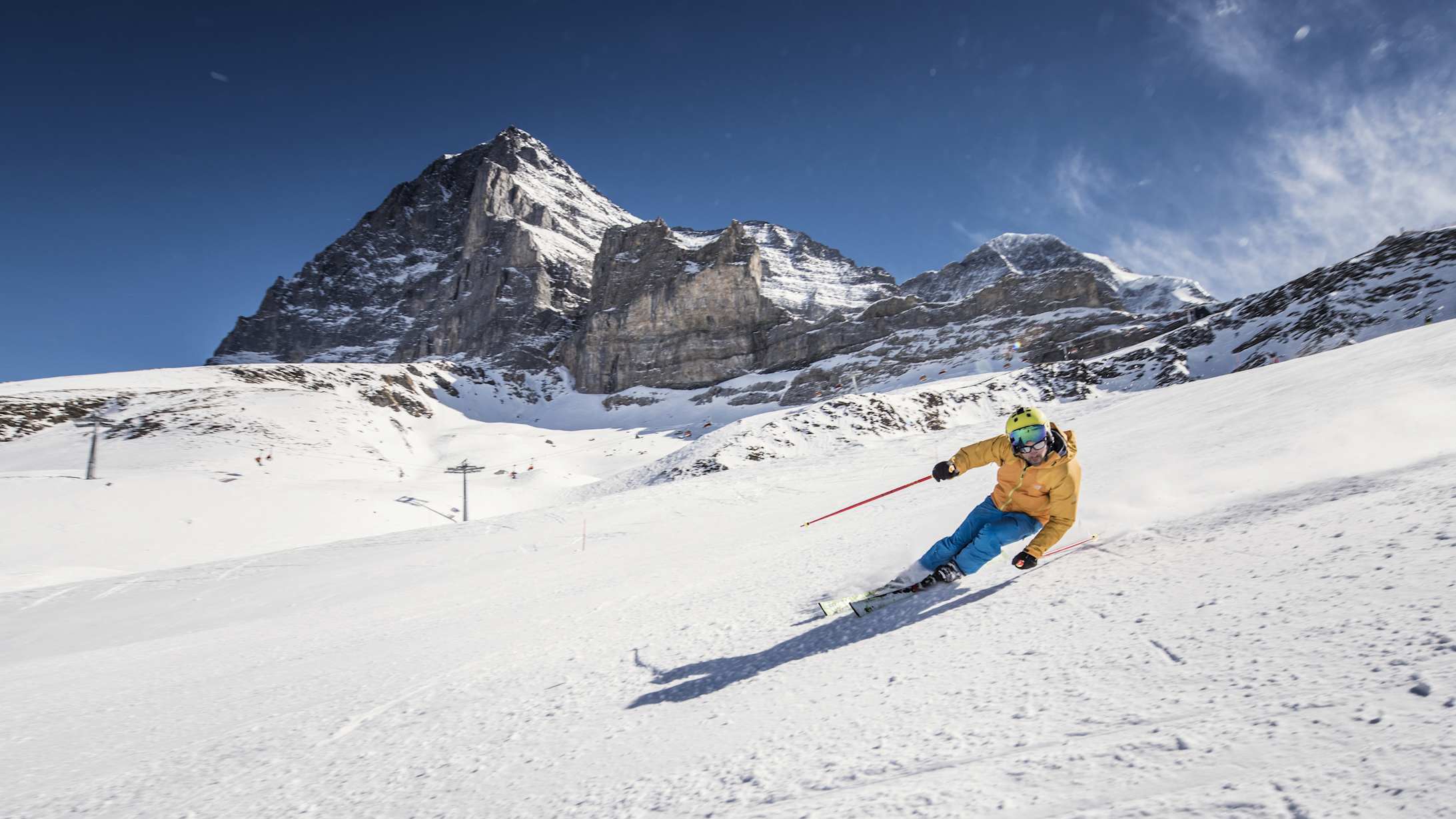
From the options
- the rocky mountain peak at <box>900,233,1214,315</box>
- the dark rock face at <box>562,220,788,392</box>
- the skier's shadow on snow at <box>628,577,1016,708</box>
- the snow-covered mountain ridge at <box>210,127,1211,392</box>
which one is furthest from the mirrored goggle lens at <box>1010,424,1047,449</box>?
the rocky mountain peak at <box>900,233,1214,315</box>

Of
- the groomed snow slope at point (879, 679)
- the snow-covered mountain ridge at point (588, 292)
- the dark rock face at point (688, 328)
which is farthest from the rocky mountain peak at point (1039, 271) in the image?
the groomed snow slope at point (879, 679)

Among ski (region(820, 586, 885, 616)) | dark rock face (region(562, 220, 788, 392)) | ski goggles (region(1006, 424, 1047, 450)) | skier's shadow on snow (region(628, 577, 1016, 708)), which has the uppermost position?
dark rock face (region(562, 220, 788, 392))

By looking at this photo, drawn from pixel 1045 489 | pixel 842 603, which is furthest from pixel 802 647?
pixel 1045 489

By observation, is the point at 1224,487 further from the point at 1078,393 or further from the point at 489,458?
the point at 489,458

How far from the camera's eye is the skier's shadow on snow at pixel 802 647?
3.32 m

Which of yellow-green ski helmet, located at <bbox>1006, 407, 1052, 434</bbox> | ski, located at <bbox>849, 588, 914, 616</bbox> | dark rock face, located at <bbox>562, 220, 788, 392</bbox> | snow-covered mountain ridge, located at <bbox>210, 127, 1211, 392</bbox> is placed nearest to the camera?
ski, located at <bbox>849, 588, 914, 616</bbox>

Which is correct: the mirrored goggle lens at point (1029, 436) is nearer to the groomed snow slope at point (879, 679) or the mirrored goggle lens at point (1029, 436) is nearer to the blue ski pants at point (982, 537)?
the blue ski pants at point (982, 537)

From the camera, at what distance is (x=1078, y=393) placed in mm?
28172

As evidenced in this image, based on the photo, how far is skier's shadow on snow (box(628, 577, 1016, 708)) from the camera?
3.32 metres

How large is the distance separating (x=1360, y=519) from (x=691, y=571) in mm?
5407

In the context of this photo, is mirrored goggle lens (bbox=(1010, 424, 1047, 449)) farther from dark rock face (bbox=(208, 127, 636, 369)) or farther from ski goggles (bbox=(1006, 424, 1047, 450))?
dark rock face (bbox=(208, 127, 636, 369))

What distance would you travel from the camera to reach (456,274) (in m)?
128

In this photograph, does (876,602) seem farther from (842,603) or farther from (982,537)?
(982,537)

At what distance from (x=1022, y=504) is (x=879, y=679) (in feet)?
7.84
